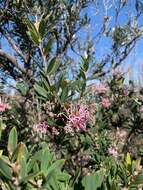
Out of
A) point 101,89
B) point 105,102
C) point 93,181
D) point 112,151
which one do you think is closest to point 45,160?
point 93,181

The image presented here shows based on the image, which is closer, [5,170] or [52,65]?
[5,170]

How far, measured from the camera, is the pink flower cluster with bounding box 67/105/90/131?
1825 millimetres

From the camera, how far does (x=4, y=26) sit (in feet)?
13.4

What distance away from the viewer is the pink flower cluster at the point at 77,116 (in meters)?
1.83

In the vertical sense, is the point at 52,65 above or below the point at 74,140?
above

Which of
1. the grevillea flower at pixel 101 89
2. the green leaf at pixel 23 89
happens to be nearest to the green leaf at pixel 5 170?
the green leaf at pixel 23 89

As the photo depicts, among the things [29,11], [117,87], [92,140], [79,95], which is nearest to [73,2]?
[29,11]

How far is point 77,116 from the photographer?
1.83 metres

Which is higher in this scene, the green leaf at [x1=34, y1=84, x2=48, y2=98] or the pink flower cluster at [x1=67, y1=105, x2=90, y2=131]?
the green leaf at [x1=34, y1=84, x2=48, y2=98]

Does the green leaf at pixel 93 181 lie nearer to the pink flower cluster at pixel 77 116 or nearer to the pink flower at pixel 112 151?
the pink flower cluster at pixel 77 116

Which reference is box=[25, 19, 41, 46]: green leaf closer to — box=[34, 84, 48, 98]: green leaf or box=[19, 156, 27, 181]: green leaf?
box=[34, 84, 48, 98]: green leaf

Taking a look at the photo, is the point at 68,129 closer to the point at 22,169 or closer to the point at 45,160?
the point at 45,160

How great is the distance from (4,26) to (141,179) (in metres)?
3.03

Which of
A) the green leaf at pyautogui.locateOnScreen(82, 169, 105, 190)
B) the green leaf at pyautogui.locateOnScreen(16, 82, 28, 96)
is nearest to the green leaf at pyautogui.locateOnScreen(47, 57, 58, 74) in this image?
the green leaf at pyautogui.locateOnScreen(16, 82, 28, 96)
